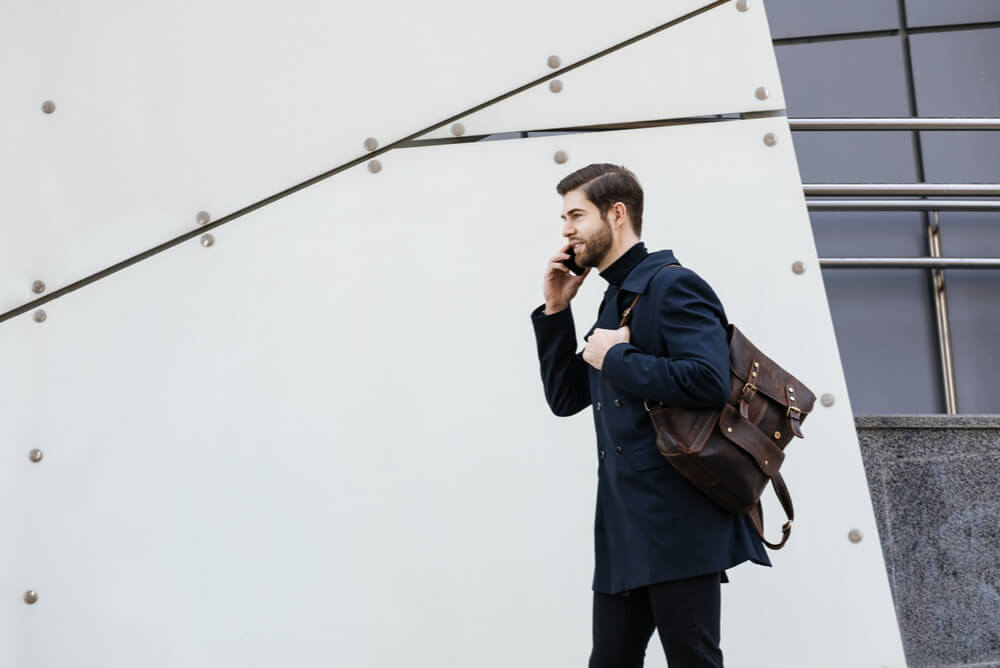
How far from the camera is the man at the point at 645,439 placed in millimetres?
1969

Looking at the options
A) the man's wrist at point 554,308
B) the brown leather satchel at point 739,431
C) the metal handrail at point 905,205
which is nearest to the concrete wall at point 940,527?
the metal handrail at point 905,205

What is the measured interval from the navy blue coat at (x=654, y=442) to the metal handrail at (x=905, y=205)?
1.84m

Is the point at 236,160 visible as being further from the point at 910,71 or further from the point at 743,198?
the point at 910,71

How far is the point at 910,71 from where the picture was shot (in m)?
4.21

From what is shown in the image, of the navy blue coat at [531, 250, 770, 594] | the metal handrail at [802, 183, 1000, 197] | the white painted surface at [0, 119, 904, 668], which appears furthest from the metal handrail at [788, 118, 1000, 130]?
the navy blue coat at [531, 250, 770, 594]

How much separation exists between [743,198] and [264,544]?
5.64ft

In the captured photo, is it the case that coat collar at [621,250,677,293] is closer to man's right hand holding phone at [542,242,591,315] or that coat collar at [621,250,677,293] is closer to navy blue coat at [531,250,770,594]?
navy blue coat at [531,250,770,594]

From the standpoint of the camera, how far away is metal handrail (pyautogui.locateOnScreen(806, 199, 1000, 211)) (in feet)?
12.4

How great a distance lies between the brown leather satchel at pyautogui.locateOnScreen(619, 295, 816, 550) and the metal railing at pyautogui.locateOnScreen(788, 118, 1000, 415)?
1.80m

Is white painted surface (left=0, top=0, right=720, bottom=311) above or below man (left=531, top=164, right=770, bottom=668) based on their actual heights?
above

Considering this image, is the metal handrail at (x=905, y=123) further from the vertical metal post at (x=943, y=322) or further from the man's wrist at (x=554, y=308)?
the man's wrist at (x=554, y=308)

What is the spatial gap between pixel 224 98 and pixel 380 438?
1171 mm

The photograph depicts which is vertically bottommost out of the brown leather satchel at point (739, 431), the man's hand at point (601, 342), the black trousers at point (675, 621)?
the black trousers at point (675, 621)

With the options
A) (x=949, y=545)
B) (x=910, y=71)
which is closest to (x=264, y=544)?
(x=949, y=545)
